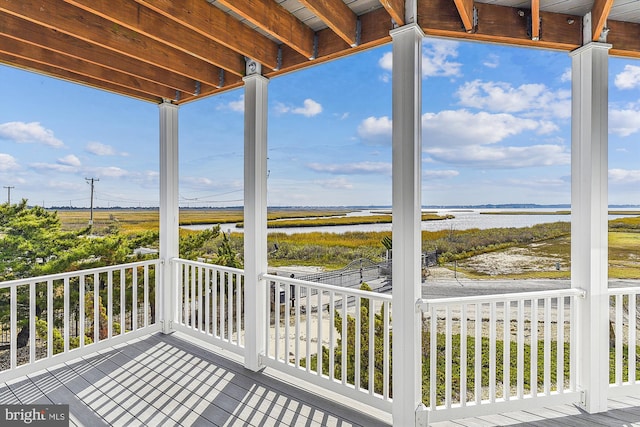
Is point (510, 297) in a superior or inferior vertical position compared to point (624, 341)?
superior

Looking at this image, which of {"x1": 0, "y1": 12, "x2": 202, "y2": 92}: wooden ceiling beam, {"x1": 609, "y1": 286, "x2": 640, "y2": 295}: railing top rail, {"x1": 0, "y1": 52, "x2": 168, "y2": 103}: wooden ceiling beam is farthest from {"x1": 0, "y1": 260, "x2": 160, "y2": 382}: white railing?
{"x1": 609, "y1": 286, "x2": 640, "y2": 295}: railing top rail

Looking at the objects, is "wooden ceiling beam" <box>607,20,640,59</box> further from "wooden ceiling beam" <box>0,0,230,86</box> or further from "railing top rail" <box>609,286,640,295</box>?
"wooden ceiling beam" <box>0,0,230,86</box>

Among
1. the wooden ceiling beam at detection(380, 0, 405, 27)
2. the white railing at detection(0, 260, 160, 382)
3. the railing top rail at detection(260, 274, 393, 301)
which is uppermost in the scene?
the wooden ceiling beam at detection(380, 0, 405, 27)

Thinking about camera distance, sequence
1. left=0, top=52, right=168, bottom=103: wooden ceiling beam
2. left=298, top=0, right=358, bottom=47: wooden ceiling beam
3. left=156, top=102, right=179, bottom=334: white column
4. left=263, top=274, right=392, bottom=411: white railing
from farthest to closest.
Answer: left=156, top=102, right=179, bottom=334: white column < left=0, top=52, right=168, bottom=103: wooden ceiling beam < left=263, top=274, right=392, bottom=411: white railing < left=298, top=0, right=358, bottom=47: wooden ceiling beam

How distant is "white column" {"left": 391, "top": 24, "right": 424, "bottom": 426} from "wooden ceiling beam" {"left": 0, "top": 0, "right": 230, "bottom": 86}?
1.82 metres

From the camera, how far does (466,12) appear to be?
6.05 ft

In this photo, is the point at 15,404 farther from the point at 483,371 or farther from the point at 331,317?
the point at 483,371

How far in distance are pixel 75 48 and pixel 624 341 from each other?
190 inches

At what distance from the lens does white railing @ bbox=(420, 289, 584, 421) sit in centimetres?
209

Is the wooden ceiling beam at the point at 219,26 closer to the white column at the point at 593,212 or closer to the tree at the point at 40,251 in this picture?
the white column at the point at 593,212

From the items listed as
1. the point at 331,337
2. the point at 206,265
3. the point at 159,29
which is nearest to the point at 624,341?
the point at 331,337

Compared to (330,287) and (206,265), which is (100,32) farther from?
(330,287)

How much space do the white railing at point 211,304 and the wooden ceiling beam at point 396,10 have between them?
2.44 m

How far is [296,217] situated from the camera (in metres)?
2.87
